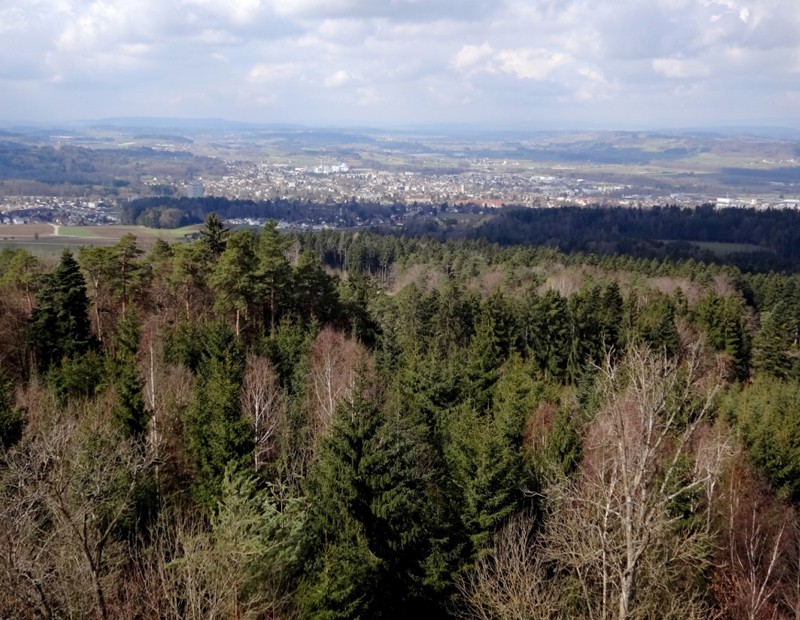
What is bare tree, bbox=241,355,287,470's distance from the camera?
18.1 metres

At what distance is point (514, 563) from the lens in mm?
11211

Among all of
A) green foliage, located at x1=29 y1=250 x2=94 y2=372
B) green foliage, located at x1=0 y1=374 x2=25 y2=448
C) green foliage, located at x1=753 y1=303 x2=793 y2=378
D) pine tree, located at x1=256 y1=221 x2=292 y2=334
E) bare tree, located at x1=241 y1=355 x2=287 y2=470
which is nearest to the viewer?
green foliage, located at x1=0 y1=374 x2=25 y2=448

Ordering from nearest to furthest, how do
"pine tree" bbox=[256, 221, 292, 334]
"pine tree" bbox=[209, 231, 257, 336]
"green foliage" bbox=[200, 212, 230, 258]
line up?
"pine tree" bbox=[209, 231, 257, 336]
"pine tree" bbox=[256, 221, 292, 334]
"green foliage" bbox=[200, 212, 230, 258]

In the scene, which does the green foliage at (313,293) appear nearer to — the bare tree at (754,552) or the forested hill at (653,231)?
the bare tree at (754,552)

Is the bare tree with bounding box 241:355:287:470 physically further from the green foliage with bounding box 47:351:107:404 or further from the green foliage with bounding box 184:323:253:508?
the green foliage with bounding box 47:351:107:404

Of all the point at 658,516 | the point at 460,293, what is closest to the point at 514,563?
the point at 658,516

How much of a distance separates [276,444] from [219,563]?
34.9 ft

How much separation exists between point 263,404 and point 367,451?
822cm

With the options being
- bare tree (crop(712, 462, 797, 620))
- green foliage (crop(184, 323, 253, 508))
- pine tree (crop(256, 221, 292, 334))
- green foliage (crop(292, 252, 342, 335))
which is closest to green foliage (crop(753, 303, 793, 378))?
bare tree (crop(712, 462, 797, 620))

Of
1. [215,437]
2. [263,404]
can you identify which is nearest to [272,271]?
[263,404]

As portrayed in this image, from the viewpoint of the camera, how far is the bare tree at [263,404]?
59.5 feet

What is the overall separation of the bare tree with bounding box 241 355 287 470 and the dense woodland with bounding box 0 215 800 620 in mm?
187

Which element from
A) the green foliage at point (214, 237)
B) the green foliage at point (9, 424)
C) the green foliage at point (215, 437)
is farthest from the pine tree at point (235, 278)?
the green foliage at point (9, 424)

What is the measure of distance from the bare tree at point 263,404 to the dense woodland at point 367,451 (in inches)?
7.4
